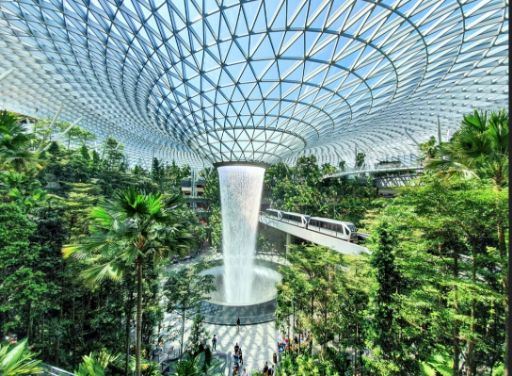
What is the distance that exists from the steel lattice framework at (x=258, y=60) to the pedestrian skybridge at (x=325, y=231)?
39.2ft

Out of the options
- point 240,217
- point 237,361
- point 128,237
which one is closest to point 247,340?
point 237,361

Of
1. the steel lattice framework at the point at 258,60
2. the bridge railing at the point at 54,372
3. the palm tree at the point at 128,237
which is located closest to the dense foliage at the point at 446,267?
the palm tree at the point at 128,237

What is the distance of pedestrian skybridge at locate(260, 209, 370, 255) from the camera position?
23.6 m

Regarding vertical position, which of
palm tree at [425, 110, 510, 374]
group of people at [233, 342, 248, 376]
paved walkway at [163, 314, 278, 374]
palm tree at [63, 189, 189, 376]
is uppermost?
palm tree at [425, 110, 510, 374]

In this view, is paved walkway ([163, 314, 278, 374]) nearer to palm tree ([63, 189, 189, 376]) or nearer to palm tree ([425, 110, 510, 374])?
palm tree ([63, 189, 189, 376])

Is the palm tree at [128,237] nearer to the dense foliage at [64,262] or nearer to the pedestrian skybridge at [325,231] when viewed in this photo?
the dense foliage at [64,262]

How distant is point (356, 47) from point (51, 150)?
41.2m

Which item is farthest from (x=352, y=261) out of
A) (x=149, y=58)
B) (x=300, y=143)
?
(x=300, y=143)

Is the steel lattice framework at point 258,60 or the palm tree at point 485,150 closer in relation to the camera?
the palm tree at point 485,150

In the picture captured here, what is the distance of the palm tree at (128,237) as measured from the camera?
6.96 meters

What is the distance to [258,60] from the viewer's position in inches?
810

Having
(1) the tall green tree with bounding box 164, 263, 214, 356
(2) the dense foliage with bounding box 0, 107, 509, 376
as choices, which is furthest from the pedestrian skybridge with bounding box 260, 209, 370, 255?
(1) the tall green tree with bounding box 164, 263, 214, 356

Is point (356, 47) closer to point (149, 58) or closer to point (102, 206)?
point (149, 58)

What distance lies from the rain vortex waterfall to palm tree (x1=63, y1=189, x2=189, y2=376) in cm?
2800
